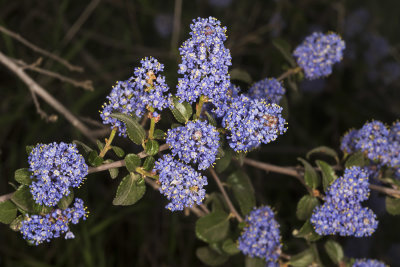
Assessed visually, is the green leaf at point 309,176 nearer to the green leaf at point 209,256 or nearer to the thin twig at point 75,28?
the green leaf at point 209,256

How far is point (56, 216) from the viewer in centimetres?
263

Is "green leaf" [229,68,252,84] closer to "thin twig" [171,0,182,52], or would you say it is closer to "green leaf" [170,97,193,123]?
"green leaf" [170,97,193,123]

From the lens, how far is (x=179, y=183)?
2.47 m

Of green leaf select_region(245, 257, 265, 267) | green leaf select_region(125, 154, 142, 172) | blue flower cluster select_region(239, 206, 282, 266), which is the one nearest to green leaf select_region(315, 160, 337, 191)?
blue flower cluster select_region(239, 206, 282, 266)

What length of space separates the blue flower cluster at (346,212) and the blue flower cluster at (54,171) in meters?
1.45

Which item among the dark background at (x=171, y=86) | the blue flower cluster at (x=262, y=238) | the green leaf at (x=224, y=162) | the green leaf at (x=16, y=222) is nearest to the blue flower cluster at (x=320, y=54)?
the dark background at (x=171, y=86)

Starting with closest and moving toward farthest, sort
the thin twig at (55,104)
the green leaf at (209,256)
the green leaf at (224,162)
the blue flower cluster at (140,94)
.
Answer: the blue flower cluster at (140,94)
the green leaf at (224,162)
the green leaf at (209,256)
the thin twig at (55,104)

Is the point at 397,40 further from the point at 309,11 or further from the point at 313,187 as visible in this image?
the point at 313,187

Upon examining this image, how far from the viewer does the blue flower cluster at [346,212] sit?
9.62 feet

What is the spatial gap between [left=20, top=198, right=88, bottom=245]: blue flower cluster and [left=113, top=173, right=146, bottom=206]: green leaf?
23 cm

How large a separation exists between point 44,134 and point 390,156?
3205 mm

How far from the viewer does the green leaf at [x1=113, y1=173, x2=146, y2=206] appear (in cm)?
266

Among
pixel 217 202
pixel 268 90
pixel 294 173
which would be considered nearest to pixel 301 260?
pixel 294 173

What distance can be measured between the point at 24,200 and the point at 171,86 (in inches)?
103
